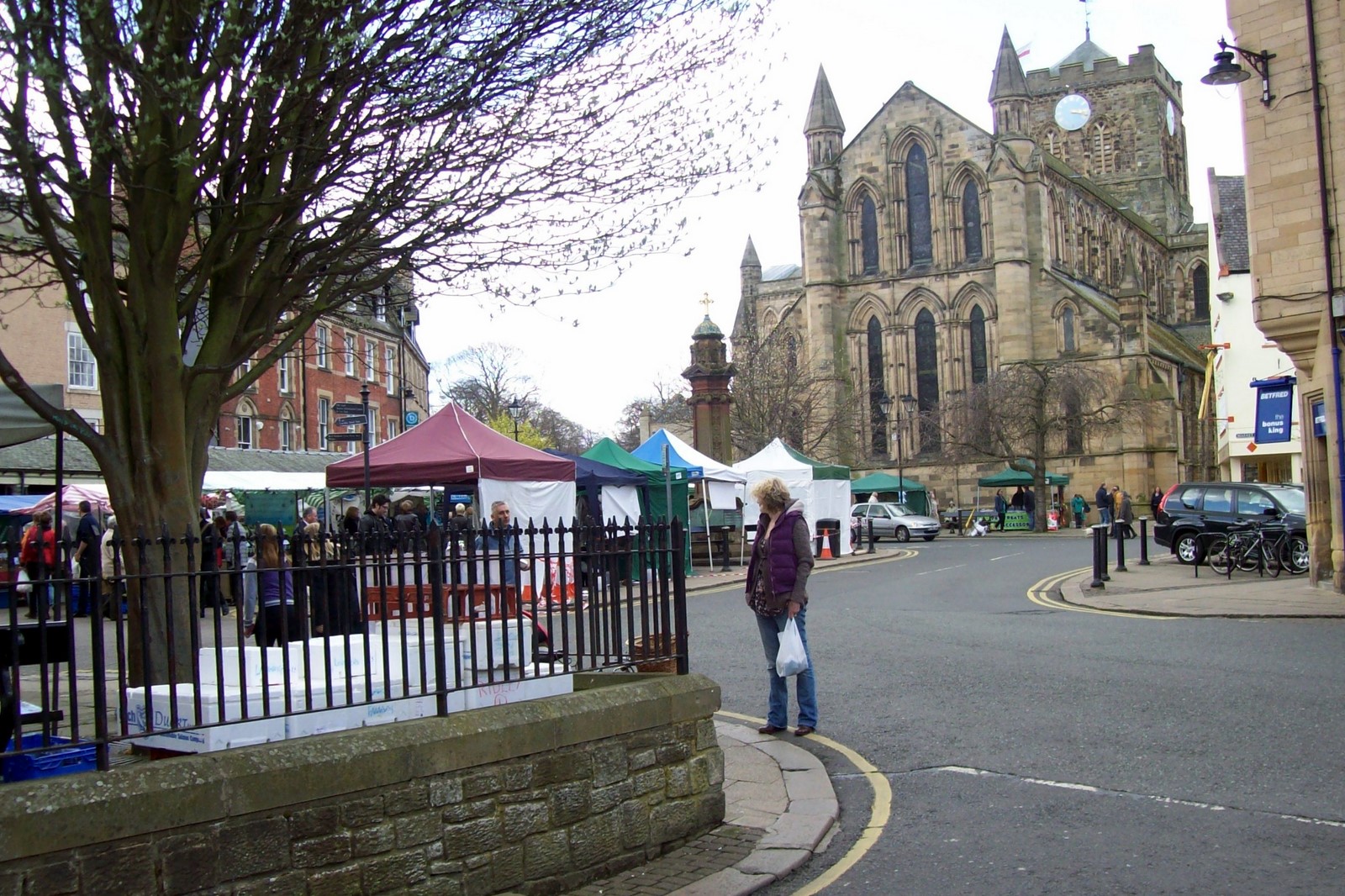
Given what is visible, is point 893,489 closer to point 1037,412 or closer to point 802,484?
point 1037,412

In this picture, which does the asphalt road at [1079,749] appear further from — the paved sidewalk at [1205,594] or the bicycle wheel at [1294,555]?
the bicycle wheel at [1294,555]

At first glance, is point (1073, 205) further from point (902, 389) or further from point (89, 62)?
point (89, 62)

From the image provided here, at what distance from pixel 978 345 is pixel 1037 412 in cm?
1064

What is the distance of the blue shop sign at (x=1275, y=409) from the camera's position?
19.5 meters

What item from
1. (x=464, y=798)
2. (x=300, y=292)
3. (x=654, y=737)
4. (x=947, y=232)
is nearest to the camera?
(x=464, y=798)

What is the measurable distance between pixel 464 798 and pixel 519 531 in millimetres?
1242

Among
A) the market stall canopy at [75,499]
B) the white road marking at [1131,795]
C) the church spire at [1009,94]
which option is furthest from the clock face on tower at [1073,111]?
the white road marking at [1131,795]

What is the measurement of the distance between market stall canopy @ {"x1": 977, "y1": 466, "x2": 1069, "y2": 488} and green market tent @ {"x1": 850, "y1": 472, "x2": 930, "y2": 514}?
114 inches

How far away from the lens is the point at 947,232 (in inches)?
2438

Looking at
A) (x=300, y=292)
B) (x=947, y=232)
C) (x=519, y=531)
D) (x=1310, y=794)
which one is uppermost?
(x=947, y=232)

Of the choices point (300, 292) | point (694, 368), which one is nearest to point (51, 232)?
point (300, 292)

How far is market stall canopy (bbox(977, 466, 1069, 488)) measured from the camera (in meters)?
54.2

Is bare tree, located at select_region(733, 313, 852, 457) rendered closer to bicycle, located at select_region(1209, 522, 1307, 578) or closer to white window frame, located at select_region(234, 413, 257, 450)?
white window frame, located at select_region(234, 413, 257, 450)

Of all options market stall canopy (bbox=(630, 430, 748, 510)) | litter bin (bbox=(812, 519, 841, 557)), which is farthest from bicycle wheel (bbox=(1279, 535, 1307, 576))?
litter bin (bbox=(812, 519, 841, 557))
